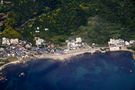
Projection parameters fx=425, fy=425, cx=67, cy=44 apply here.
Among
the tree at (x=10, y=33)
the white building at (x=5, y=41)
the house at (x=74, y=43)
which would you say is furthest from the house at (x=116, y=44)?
the white building at (x=5, y=41)

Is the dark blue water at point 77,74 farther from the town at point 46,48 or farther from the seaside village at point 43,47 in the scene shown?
the seaside village at point 43,47

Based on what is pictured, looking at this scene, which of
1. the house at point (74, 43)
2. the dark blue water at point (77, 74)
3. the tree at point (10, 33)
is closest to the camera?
the dark blue water at point (77, 74)

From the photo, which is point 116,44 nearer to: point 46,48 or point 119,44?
point 119,44

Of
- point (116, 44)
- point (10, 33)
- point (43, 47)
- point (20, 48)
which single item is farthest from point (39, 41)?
point (116, 44)

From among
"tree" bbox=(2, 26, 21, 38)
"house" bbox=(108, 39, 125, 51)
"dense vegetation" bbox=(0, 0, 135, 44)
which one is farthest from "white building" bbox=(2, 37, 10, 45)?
"house" bbox=(108, 39, 125, 51)

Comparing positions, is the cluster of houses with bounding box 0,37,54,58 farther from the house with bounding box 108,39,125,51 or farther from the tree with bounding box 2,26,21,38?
the house with bounding box 108,39,125,51

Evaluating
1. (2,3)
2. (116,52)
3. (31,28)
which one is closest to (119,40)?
(116,52)

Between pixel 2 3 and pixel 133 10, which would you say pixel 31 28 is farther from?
pixel 133 10
